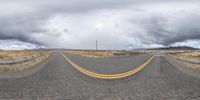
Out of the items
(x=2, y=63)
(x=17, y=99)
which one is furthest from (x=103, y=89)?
(x=2, y=63)

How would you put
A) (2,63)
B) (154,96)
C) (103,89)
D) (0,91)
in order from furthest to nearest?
(2,63) → (103,89) → (0,91) → (154,96)

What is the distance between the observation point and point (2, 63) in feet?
81.0

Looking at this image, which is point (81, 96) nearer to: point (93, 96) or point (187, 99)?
point (93, 96)

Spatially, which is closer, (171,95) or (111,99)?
(111,99)

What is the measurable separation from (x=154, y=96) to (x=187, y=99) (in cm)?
104

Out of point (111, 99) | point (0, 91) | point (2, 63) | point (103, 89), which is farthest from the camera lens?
point (2, 63)

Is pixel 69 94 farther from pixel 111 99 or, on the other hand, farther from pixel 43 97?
pixel 111 99

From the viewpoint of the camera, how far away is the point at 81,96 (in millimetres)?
9734

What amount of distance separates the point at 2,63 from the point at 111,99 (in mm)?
17302

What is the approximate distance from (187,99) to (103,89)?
10.6 ft

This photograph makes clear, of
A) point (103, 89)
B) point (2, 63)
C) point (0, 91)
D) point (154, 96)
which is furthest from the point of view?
point (2, 63)

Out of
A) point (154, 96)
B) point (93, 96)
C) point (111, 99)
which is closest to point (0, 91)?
point (93, 96)

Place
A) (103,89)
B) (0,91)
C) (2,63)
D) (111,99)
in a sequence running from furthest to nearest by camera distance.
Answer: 1. (2,63)
2. (103,89)
3. (0,91)
4. (111,99)

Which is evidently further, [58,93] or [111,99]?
[58,93]
